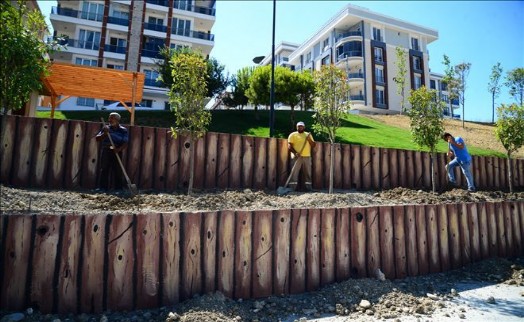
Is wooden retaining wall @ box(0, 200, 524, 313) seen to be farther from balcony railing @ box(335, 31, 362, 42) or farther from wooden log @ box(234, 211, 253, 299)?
balcony railing @ box(335, 31, 362, 42)

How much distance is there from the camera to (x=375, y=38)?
150 feet

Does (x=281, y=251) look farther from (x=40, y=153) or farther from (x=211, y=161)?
(x=40, y=153)

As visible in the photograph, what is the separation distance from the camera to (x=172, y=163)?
23.6 feet

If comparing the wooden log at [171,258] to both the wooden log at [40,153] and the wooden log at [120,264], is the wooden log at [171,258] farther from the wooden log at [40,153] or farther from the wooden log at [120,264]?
the wooden log at [40,153]

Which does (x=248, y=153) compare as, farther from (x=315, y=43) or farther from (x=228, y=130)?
(x=315, y=43)

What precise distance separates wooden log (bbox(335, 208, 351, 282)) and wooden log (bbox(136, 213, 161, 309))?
8.23ft

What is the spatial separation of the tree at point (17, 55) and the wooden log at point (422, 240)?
668cm

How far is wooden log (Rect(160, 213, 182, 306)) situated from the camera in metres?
3.77

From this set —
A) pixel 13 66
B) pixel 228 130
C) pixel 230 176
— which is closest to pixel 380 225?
→ pixel 230 176

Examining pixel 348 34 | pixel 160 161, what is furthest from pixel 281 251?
pixel 348 34

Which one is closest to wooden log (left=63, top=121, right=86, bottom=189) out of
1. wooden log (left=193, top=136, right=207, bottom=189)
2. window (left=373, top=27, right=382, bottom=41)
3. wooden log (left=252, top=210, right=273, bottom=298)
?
wooden log (left=193, top=136, right=207, bottom=189)

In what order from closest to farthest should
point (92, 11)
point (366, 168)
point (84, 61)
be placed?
1. point (366, 168)
2. point (84, 61)
3. point (92, 11)

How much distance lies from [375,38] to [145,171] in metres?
46.5

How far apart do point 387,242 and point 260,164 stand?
12.1 feet
